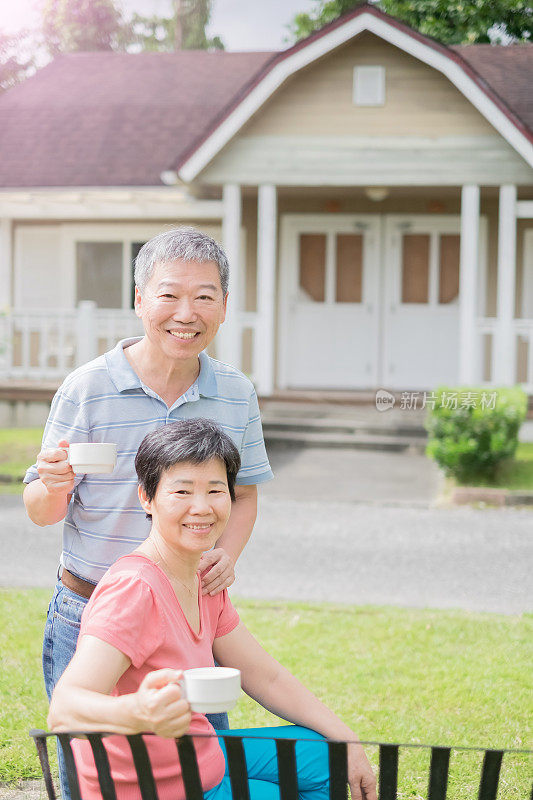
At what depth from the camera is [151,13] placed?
4200cm

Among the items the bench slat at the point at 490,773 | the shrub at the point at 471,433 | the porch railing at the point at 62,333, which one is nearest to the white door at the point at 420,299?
the porch railing at the point at 62,333

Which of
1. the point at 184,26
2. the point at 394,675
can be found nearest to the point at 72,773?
the point at 394,675

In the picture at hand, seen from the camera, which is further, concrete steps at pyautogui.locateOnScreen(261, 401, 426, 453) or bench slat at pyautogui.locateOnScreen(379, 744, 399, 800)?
concrete steps at pyautogui.locateOnScreen(261, 401, 426, 453)

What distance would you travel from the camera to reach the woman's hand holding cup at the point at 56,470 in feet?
7.67

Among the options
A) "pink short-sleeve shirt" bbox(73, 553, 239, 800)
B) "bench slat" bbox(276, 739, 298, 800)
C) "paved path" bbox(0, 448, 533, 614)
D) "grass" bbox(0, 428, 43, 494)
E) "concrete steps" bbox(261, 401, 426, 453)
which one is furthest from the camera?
"concrete steps" bbox(261, 401, 426, 453)

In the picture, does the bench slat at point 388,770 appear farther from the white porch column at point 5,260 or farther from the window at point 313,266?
the white porch column at point 5,260

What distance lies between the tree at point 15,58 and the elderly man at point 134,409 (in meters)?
39.5

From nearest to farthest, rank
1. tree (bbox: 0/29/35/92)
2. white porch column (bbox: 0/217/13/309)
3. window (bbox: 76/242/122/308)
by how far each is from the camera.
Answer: white porch column (bbox: 0/217/13/309) < window (bbox: 76/242/122/308) < tree (bbox: 0/29/35/92)

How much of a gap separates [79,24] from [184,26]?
4535mm

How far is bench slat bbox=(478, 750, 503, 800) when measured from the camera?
1.79 m

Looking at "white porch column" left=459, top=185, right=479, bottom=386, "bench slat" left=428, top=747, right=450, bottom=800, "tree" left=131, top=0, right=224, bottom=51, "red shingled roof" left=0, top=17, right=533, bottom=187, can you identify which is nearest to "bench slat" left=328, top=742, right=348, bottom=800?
"bench slat" left=428, top=747, right=450, bottom=800

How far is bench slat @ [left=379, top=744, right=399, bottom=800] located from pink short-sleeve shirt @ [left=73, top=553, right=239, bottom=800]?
0.45 m

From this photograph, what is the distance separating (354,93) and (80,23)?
31343 mm

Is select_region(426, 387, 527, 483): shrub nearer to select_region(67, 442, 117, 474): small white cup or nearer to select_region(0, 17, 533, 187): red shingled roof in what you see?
select_region(0, 17, 533, 187): red shingled roof
